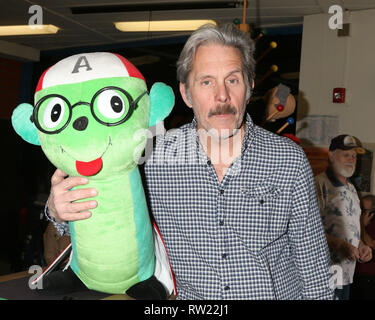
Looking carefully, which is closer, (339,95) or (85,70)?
(85,70)

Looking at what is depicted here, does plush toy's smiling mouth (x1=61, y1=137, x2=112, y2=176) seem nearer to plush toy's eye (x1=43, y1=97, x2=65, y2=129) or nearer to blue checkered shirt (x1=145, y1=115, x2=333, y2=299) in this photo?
plush toy's eye (x1=43, y1=97, x2=65, y2=129)

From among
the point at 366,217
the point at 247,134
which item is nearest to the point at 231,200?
the point at 247,134

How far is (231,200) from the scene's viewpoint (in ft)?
3.32

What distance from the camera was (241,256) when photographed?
1.00 meters

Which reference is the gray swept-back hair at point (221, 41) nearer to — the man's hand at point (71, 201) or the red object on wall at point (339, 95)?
the man's hand at point (71, 201)

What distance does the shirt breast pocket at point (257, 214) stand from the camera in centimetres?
100

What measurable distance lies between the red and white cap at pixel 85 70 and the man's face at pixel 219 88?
0.23 metres

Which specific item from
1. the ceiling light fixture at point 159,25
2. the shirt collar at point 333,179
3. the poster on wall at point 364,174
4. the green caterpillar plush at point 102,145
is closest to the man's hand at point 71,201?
the green caterpillar plush at point 102,145

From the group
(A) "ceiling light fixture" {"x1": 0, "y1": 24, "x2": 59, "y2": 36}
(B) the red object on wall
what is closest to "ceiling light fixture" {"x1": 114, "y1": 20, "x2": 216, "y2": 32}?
(A) "ceiling light fixture" {"x1": 0, "y1": 24, "x2": 59, "y2": 36}

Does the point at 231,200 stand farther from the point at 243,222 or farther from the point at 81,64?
the point at 81,64

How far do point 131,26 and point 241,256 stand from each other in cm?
349

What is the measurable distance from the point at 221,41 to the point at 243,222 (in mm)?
465

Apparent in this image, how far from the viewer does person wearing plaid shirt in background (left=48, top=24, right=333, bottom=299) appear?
1.00 meters

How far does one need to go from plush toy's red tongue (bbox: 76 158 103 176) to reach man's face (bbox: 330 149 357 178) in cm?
185
